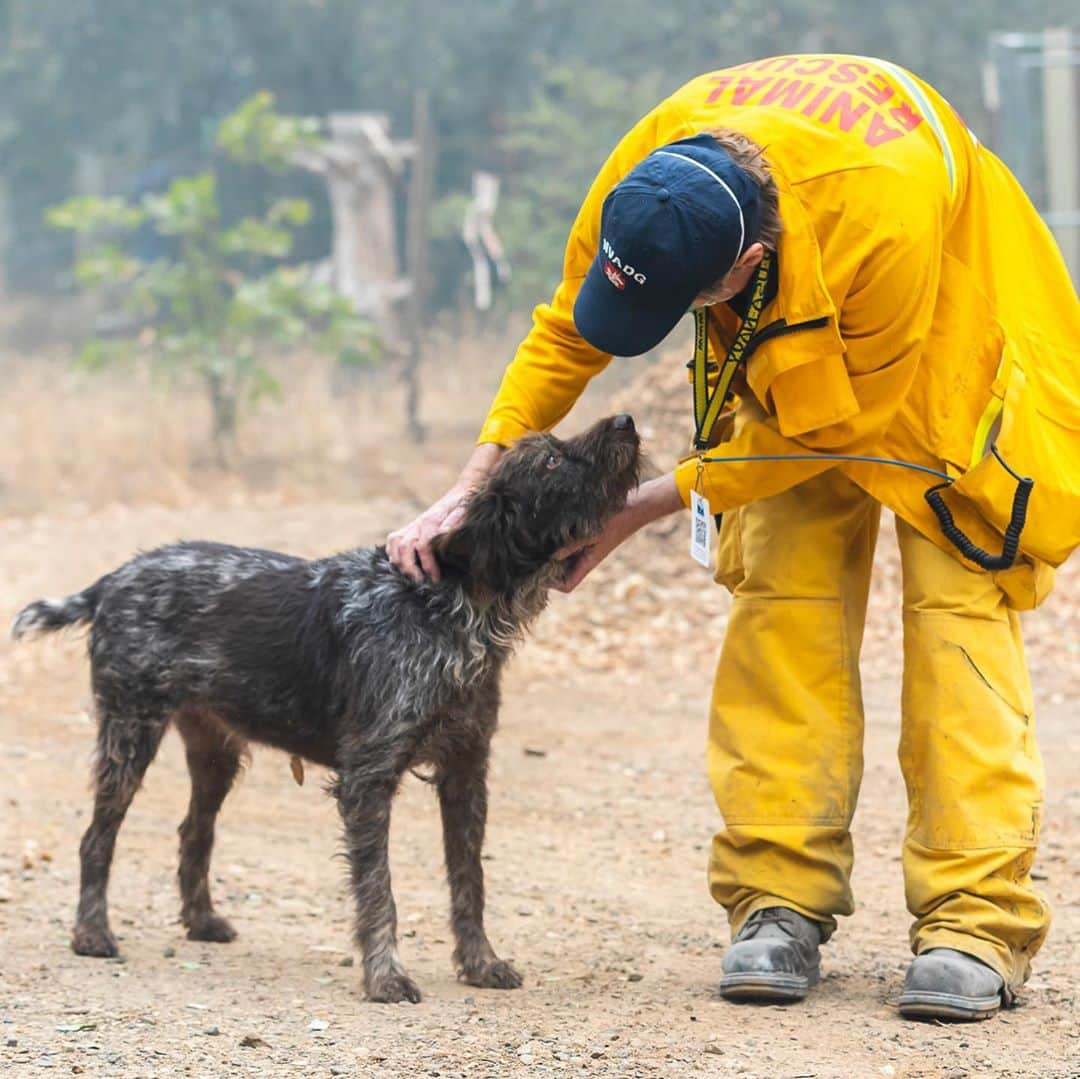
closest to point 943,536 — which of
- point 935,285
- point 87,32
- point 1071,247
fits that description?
point 935,285

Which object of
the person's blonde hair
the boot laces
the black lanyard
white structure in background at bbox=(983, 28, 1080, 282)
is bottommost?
the boot laces

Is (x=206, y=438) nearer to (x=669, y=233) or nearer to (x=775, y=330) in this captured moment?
(x=775, y=330)

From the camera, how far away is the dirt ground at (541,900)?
12.0 ft

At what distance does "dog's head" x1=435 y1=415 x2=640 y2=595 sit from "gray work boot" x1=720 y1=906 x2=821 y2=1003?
3.48 ft

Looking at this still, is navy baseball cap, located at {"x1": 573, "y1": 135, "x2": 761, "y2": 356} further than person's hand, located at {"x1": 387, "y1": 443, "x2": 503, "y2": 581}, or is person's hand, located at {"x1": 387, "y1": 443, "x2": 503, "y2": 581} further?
person's hand, located at {"x1": 387, "y1": 443, "x2": 503, "y2": 581}

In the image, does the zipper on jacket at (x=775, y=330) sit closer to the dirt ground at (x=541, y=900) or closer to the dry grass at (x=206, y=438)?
the dirt ground at (x=541, y=900)

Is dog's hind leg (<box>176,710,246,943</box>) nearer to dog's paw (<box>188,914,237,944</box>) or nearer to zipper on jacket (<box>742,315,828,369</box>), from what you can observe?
dog's paw (<box>188,914,237,944</box>)

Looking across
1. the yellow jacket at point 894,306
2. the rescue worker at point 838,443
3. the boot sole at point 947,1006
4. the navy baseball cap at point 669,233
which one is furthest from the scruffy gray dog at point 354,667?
the boot sole at point 947,1006

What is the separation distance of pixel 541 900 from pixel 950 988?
1.74 m

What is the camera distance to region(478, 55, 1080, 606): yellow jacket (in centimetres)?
365

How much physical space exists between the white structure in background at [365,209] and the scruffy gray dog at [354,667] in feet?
43.3

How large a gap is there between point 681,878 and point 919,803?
1.65 metres

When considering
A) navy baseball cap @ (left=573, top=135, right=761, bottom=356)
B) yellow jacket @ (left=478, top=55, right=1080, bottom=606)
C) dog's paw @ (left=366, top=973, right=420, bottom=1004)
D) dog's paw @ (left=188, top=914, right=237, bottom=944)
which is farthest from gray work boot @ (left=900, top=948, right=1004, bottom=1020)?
dog's paw @ (left=188, top=914, right=237, bottom=944)

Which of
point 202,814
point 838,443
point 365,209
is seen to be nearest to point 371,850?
point 202,814
